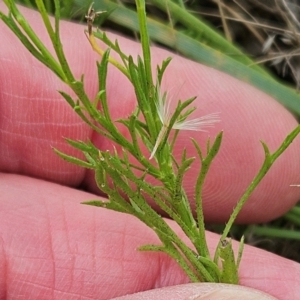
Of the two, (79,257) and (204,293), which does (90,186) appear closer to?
(79,257)

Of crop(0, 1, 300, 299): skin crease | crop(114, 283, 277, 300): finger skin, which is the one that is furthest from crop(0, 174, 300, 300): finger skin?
crop(114, 283, 277, 300): finger skin

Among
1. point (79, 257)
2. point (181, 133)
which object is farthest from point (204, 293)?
point (181, 133)

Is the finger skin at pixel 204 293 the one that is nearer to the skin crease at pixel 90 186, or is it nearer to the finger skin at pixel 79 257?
the skin crease at pixel 90 186

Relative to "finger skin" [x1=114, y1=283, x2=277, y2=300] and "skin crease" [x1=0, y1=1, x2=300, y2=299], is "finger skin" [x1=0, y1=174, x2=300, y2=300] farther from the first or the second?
"finger skin" [x1=114, y1=283, x2=277, y2=300]

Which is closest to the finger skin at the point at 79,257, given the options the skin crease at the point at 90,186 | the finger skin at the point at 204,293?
the skin crease at the point at 90,186

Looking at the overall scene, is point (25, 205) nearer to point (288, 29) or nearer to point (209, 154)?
point (209, 154)

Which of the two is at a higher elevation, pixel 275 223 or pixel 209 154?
pixel 209 154

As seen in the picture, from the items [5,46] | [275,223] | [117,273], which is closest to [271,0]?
[275,223]
